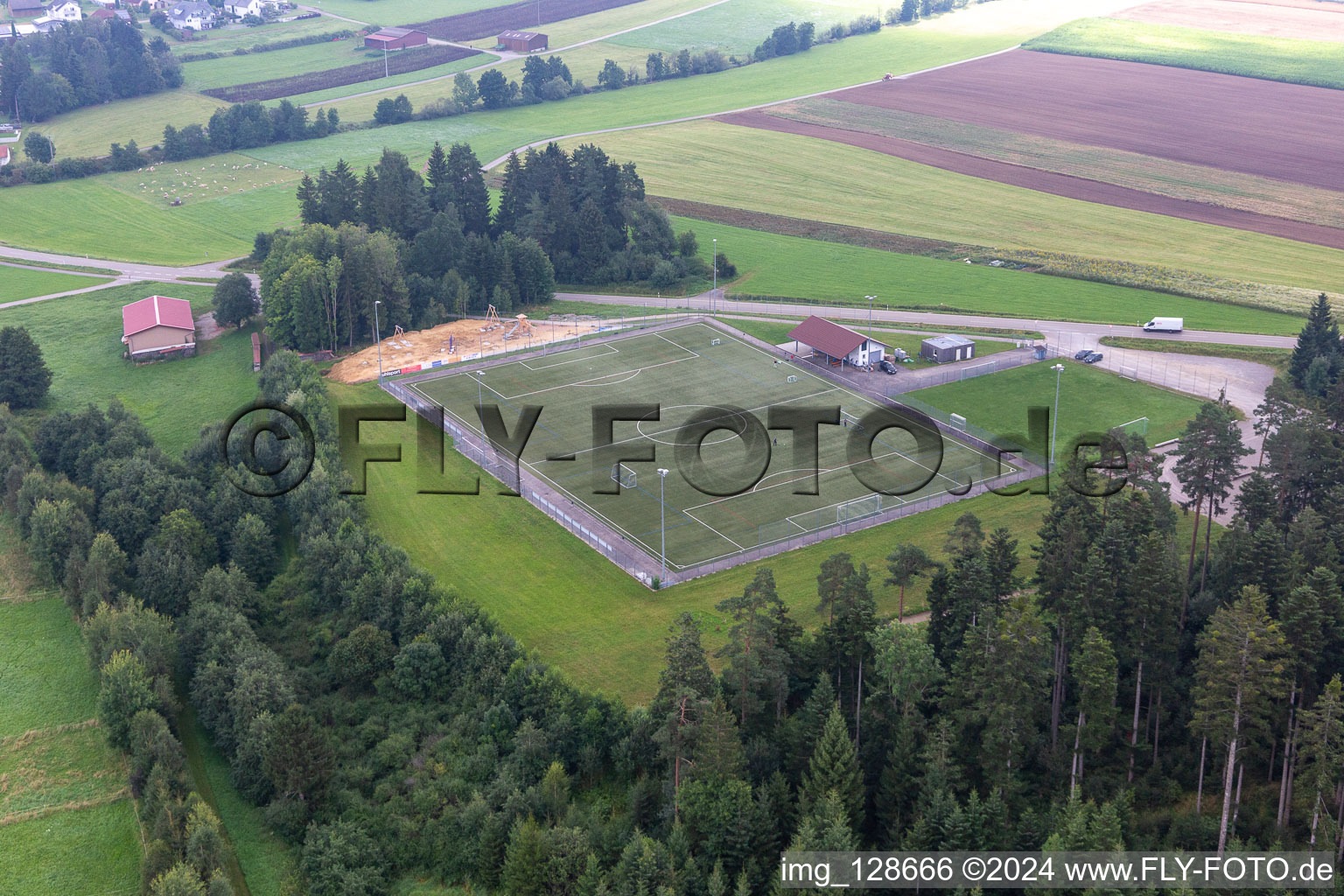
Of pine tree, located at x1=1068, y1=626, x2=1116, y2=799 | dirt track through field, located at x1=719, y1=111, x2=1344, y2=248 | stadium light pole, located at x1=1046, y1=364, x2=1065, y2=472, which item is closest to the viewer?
pine tree, located at x1=1068, y1=626, x2=1116, y2=799

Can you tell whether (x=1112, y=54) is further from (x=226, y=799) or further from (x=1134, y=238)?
(x=226, y=799)

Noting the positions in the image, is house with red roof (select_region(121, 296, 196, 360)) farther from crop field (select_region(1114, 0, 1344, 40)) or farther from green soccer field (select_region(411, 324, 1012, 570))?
crop field (select_region(1114, 0, 1344, 40))

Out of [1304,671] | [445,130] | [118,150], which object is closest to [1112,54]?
[445,130]

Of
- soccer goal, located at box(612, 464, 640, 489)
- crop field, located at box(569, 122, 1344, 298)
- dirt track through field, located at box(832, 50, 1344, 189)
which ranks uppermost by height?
dirt track through field, located at box(832, 50, 1344, 189)

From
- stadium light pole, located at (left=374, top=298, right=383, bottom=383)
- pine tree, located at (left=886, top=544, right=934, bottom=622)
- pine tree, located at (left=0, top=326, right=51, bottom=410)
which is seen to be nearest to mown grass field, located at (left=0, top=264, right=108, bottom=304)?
pine tree, located at (left=0, top=326, right=51, bottom=410)

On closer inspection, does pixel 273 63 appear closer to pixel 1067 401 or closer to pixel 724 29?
pixel 724 29

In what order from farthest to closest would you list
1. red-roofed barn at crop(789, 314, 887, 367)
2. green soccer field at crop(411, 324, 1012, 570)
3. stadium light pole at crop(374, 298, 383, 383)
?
stadium light pole at crop(374, 298, 383, 383) → red-roofed barn at crop(789, 314, 887, 367) → green soccer field at crop(411, 324, 1012, 570)

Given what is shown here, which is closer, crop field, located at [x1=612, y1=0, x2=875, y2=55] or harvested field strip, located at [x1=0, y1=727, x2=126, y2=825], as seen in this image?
harvested field strip, located at [x1=0, y1=727, x2=126, y2=825]
